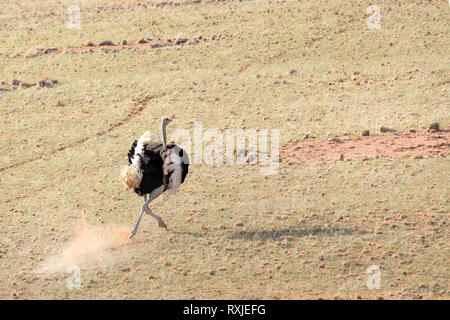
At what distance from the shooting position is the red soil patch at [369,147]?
22.9 m

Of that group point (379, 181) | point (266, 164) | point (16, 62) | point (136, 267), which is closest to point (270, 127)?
point (266, 164)

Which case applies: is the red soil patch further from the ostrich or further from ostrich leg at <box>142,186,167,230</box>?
the ostrich

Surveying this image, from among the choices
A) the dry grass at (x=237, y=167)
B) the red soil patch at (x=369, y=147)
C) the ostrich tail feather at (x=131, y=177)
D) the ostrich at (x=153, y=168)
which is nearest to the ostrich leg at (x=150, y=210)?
the ostrich at (x=153, y=168)

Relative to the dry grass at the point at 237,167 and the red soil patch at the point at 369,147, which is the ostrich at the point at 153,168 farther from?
the red soil patch at the point at 369,147

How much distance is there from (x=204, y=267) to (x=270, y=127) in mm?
10877

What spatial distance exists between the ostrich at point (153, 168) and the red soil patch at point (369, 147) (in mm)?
6221

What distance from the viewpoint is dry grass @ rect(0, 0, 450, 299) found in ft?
52.5

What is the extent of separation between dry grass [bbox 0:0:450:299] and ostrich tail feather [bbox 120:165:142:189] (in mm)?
1432

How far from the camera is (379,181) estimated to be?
814 inches

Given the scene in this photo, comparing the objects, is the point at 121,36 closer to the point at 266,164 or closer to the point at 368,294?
the point at 266,164

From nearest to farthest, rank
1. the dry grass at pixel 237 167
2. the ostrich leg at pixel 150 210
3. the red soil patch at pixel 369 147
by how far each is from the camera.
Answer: the dry grass at pixel 237 167, the ostrich leg at pixel 150 210, the red soil patch at pixel 369 147

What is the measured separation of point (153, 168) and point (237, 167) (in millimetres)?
5534

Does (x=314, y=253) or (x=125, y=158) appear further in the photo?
(x=125, y=158)

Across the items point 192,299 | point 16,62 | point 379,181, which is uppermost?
point 16,62
